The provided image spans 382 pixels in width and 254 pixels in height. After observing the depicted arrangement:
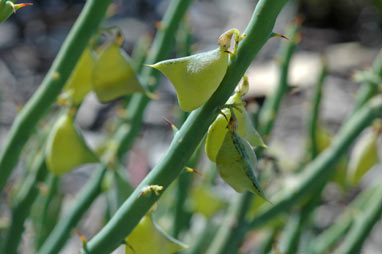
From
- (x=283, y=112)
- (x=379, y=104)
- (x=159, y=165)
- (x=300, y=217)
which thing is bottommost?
(x=283, y=112)

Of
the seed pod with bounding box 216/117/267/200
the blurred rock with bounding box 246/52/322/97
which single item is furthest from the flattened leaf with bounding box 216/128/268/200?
the blurred rock with bounding box 246/52/322/97

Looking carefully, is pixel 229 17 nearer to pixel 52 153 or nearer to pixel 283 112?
pixel 283 112

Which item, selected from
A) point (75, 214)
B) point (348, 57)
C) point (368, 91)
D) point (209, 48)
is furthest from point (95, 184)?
point (348, 57)

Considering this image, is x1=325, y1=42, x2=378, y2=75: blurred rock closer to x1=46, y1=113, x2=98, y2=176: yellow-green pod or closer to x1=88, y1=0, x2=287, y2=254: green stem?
x1=46, y1=113, x2=98, y2=176: yellow-green pod

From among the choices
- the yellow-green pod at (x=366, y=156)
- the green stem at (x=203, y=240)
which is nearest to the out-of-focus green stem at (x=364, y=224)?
the yellow-green pod at (x=366, y=156)

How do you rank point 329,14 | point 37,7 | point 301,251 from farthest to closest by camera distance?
1. point 329,14
2. point 37,7
3. point 301,251

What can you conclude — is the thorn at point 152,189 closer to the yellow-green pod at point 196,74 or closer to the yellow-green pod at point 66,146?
the yellow-green pod at point 196,74

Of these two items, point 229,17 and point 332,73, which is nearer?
point 332,73

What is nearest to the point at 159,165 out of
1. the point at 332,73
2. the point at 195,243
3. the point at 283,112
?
the point at 195,243
